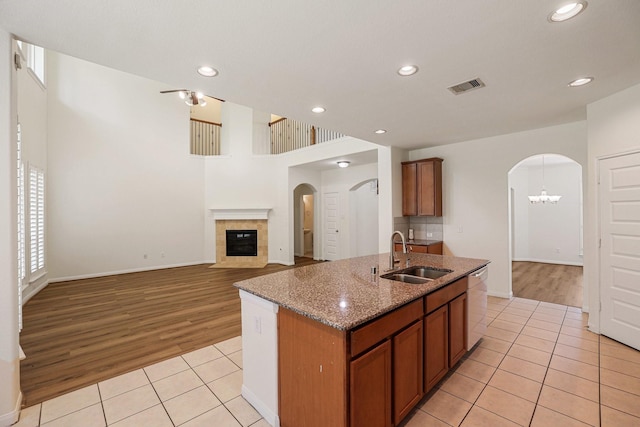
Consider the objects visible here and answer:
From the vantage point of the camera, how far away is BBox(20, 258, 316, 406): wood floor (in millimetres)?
2547

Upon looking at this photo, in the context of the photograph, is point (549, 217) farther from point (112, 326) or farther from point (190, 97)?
point (112, 326)

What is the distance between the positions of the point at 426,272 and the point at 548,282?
4528 mm

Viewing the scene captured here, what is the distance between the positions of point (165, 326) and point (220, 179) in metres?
5.01

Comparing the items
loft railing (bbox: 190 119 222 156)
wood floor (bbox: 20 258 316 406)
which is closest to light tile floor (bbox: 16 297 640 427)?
wood floor (bbox: 20 258 316 406)

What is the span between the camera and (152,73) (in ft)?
7.66

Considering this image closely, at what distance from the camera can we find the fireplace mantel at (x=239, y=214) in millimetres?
7719

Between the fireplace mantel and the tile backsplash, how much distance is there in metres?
3.83

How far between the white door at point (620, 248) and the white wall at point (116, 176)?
26.2 feet

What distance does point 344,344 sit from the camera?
1381 millimetres

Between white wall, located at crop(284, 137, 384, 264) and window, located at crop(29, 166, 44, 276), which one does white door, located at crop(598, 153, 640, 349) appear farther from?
window, located at crop(29, 166, 44, 276)

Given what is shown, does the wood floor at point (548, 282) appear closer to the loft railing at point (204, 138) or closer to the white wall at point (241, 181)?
the white wall at point (241, 181)

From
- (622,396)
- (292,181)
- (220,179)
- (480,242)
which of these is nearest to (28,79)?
(220,179)

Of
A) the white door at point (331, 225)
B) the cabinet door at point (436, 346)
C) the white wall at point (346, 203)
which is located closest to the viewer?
the cabinet door at point (436, 346)

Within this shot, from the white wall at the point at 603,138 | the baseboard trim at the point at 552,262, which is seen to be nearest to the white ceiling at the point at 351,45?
the white wall at the point at 603,138
